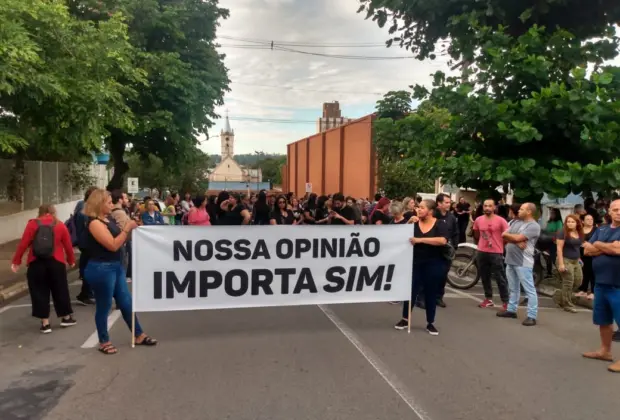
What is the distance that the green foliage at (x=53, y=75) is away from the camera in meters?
7.86

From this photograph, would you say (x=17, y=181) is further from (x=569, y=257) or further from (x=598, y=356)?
(x=598, y=356)

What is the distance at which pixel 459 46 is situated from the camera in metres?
11.5

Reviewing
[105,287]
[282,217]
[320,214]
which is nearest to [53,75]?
[105,287]

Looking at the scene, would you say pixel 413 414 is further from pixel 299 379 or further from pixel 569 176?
pixel 569 176

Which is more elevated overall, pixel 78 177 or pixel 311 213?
pixel 78 177

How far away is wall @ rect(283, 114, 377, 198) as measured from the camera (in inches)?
1522

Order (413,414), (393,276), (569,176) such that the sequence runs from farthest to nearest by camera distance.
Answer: (569,176) < (393,276) < (413,414)

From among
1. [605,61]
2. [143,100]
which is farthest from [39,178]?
[605,61]

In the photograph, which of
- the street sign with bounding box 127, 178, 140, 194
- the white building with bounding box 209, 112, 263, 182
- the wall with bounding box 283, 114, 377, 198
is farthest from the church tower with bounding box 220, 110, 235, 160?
the street sign with bounding box 127, 178, 140, 194

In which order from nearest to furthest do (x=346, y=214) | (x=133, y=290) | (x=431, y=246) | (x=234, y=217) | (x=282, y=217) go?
(x=133, y=290), (x=431, y=246), (x=346, y=214), (x=234, y=217), (x=282, y=217)

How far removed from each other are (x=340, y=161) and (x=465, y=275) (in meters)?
37.1

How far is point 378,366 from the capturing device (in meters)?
5.48

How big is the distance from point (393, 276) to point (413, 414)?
2820 mm

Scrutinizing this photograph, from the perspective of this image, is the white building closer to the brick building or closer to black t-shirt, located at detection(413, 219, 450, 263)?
the brick building
